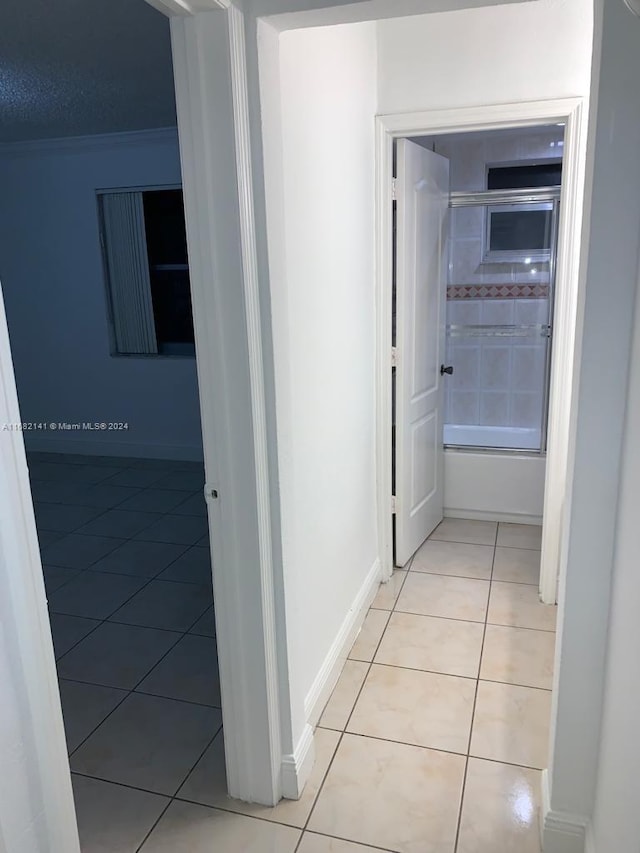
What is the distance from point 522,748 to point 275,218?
5.76 ft

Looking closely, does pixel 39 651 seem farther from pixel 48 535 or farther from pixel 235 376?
pixel 48 535

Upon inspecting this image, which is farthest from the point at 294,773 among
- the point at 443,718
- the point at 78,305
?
the point at 78,305

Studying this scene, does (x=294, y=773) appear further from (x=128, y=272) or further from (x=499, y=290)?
(x=128, y=272)

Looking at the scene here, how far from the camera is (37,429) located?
5.59m

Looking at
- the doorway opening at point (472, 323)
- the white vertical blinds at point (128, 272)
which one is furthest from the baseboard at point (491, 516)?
the white vertical blinds at point (128, 272)

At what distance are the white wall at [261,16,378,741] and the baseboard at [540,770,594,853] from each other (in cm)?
→ 70

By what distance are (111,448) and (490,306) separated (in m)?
3.22

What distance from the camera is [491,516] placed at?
3820mm

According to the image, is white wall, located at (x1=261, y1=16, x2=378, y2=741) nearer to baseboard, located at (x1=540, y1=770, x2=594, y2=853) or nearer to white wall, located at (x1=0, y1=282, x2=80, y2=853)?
baseboard, located at (x1=540, y1=770, x2=594, y2=853)

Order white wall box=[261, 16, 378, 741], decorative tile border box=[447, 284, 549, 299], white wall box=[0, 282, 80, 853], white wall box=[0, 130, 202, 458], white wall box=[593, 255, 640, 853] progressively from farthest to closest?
white wall box=[0, 130, 202, 458] → decorative tile border box=[447, 284, 549, 299] → white wall box=[261, 16, 378, 741] → white wall box=[593, 255, 640, 853] → white wall box=[0, 282, 80, 853]

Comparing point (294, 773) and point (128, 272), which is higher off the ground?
point (128, 272)

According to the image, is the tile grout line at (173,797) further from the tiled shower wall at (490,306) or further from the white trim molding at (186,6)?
the tiled shower wall at (490,306)

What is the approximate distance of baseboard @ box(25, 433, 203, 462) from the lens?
17.1 feet

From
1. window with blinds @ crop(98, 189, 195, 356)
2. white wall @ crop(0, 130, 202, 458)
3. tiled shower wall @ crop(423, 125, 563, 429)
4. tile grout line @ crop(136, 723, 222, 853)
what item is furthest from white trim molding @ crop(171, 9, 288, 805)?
window with blinds @ crop(98, 189, 195, 356)
